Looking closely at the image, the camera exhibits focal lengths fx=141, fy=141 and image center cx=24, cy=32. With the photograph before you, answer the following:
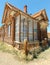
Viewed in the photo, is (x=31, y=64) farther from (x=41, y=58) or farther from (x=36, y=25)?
(x=36, y=25)

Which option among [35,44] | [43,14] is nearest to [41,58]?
[35,44]

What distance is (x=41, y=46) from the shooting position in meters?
15.9

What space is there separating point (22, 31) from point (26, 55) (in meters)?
4.38

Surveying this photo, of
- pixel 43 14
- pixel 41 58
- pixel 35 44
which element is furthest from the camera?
pixel 43 14

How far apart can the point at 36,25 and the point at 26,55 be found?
6.50 meters

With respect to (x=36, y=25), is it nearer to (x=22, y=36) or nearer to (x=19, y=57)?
(x=22, y=36)

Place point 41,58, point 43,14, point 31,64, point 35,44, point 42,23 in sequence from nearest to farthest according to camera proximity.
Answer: point 31,64 < point 41,58 < point 35,44 < point 42,23 < point 43,14

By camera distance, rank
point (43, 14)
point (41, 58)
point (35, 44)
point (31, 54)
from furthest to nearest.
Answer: point (43, 14) < point (35, 44) < point (31, 54) < point (41, 58)

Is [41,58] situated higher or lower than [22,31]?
lower

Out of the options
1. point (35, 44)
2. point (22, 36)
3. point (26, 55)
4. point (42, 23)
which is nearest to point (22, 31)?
point (22, 36)

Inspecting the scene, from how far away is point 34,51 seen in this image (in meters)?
13.9

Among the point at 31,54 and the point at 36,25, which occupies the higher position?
the point at 36,25

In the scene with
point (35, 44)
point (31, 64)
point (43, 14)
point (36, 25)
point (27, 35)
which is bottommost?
point (31, 64)

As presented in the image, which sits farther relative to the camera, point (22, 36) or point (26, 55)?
point (22, 36)
